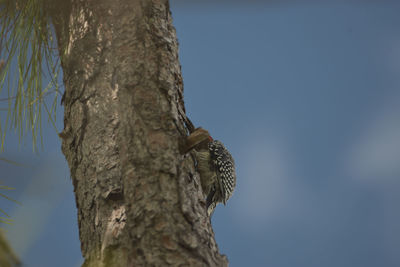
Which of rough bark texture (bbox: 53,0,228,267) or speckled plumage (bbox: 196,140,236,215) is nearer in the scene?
rough bark texture (bbox: 53,0,228,267)

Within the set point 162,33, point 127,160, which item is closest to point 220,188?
point 162,33

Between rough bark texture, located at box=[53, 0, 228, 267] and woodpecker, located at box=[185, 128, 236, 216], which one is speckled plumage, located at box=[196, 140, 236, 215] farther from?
rough bark texture, located at box=[53, 0, 228, 267]

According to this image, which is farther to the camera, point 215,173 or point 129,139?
point 215,173

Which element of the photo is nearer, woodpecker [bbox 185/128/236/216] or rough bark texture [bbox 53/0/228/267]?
rough bark texture [bbox 53/0/228/267]

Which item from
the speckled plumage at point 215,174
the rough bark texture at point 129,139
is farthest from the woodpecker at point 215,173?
the rough bark texture at point 129,139

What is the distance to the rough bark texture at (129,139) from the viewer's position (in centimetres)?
187

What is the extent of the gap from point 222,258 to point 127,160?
62cm

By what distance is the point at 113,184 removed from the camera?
2.18 metres

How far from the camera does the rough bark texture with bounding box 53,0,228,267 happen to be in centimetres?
187

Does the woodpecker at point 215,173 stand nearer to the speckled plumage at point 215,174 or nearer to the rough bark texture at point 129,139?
the speckled plumage at point 215,174

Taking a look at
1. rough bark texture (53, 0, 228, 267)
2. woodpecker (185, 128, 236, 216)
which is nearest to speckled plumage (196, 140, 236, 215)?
woodpecker (185, 128, 236, 216)

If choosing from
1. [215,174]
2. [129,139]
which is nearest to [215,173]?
[215,174]

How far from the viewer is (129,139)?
2072mm

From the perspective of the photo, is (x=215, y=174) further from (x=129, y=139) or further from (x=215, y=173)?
(x=129, y=139)
